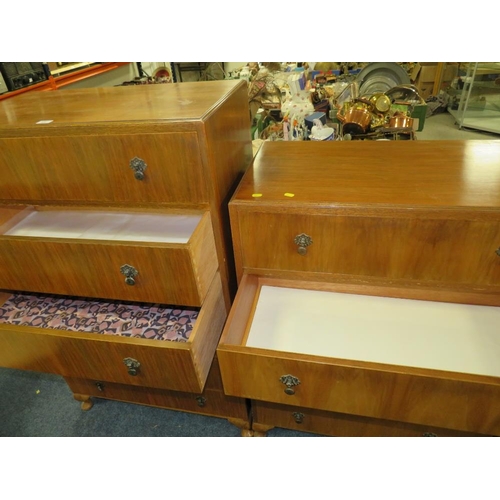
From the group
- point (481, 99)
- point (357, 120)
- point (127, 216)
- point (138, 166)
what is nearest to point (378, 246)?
point (138, 166)

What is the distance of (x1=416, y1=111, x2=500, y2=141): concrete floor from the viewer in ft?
10.7

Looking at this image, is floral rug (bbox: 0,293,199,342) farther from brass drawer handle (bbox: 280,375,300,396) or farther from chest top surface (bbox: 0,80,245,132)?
chest top surface (bbox: 0,80,245,132)

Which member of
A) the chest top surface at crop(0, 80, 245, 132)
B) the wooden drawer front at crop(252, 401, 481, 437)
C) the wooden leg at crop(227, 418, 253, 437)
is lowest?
the wooden leg at crop(227, 418, 253, 437)

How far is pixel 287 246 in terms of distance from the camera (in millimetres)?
851

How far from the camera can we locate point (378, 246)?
31.2 inches

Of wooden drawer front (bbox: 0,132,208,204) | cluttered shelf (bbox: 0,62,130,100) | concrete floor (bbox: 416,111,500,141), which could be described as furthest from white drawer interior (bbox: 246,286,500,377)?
concrete floor (bbox: 416,111,500,141)

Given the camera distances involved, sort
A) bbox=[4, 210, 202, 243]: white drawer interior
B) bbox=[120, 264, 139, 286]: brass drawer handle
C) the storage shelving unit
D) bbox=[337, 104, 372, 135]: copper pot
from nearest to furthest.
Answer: bbox=[120, 264, 139, 286]: brass drawer handle → bbox=[4, 210, 202, 243]: white drawer interior → bbox=[337, 104, 372, 135]: copper pot → the storage shelving unit

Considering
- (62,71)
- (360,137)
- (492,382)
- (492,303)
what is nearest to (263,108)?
(360,137)

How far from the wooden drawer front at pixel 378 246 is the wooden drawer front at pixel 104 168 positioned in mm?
173

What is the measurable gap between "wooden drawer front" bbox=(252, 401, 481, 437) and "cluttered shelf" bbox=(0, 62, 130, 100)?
172cm

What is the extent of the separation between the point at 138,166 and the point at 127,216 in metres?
0.27

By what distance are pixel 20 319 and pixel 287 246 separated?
834mm

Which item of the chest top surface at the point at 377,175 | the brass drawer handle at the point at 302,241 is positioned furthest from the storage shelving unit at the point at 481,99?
the brass drawer handle at the point at 302,241

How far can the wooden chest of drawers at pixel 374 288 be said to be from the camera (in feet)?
2.32
